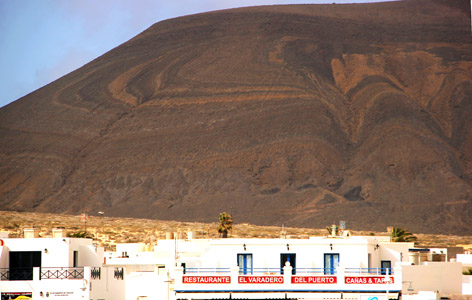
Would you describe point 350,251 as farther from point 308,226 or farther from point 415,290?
point 308,226

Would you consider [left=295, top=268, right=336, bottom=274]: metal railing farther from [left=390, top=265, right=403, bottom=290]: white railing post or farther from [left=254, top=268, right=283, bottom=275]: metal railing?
[left=390, top=265, right=403, bottom=290]: white railing post

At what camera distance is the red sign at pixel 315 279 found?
3403cm

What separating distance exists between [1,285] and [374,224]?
551 ft

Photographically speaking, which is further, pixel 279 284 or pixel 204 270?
pixel 204 270

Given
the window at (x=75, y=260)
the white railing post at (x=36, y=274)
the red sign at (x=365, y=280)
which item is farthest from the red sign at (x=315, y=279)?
the window at (x=75, y=260)

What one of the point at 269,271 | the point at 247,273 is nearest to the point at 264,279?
the point at 269,271

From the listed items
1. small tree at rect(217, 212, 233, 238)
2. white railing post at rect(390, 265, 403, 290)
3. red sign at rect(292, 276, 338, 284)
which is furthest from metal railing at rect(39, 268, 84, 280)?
small tree at rect(217, 212, 233, 238)

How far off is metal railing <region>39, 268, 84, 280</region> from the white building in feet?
0.13

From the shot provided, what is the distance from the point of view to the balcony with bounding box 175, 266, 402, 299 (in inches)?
1332

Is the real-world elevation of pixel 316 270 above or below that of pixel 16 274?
above

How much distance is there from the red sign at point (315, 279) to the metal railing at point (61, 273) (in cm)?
936

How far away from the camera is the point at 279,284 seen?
112 ft

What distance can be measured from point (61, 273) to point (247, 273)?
24.9 ft

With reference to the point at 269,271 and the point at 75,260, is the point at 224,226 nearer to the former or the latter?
the point at 75,260
